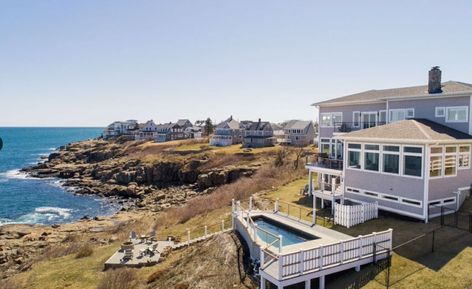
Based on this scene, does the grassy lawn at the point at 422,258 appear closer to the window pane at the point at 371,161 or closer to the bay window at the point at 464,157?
the window pane at the point at 371,161

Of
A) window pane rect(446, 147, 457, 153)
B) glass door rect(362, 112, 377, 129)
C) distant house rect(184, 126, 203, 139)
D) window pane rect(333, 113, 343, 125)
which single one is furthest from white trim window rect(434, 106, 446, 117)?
distant house rect(184, 126, 203, 139)

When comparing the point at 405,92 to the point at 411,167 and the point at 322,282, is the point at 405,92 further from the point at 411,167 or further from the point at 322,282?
the point at 322,282

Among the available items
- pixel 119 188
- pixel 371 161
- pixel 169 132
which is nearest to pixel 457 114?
pixel 371 161

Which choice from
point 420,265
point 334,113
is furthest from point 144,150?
point 420,265

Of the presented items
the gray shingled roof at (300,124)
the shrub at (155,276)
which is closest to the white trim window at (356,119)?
the shrub at (155,276)

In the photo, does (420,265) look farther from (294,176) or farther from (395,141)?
(294,176)

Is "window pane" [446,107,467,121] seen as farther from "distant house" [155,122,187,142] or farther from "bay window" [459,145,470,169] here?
"distant house" [155,122,187,142]
